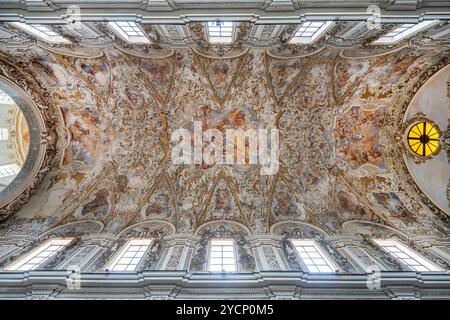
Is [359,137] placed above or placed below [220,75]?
below

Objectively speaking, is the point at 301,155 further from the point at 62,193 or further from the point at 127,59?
the point at 62,193

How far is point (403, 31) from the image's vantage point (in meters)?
9.56

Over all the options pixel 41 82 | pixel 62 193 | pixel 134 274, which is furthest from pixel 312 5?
pixel 62 193

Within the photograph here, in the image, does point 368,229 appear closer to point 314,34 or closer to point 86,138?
point 314,34

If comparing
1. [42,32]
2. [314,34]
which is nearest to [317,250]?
[314,34]

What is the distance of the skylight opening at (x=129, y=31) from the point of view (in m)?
9.45

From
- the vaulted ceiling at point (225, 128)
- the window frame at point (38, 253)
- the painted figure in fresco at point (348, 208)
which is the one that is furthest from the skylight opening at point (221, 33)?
the window frame at point (38, 253)

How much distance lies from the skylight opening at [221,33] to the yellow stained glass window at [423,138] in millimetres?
8786

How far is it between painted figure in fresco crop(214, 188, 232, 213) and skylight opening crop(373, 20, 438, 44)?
29.7ft

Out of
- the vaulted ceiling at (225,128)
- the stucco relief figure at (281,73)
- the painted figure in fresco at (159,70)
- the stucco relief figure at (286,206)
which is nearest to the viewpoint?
the vaulted ceiling at (225,128)

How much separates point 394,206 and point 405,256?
2.68 meters

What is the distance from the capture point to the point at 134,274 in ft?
29.7

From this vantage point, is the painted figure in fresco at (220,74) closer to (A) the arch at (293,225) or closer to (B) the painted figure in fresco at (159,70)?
(B) the painted figure in fresco at (159,70)

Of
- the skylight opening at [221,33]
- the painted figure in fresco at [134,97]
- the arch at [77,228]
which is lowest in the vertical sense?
the arch at [77,228]
